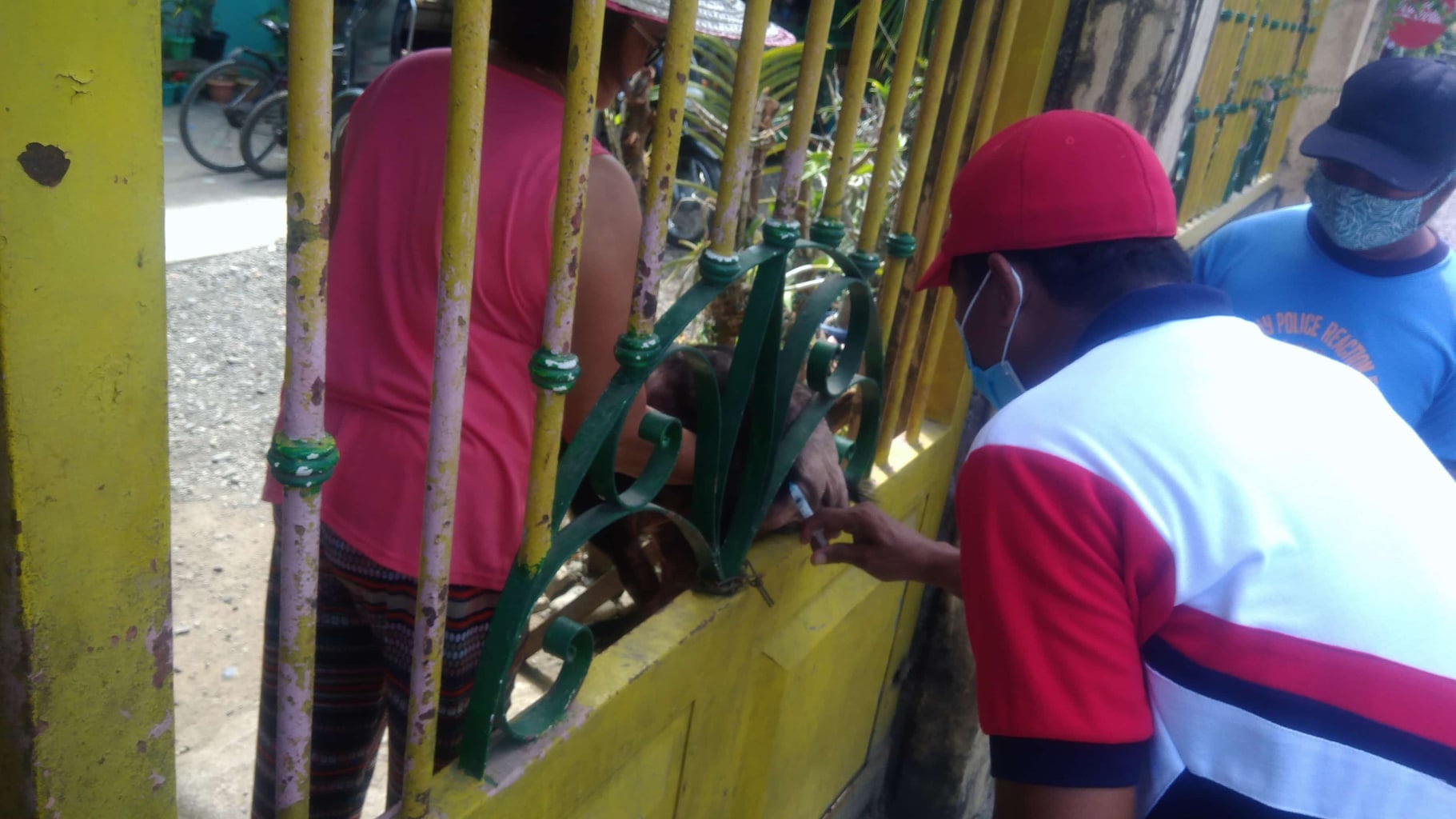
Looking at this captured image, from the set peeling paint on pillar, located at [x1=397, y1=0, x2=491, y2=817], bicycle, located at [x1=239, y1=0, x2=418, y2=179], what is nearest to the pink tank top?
peeling paint on pillar, located at [x1=397, y1=0, x2=491, y2=817]

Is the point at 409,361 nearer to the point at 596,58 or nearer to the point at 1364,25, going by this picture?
the point at 596,58

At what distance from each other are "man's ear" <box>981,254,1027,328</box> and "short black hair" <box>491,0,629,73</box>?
0.55 meters

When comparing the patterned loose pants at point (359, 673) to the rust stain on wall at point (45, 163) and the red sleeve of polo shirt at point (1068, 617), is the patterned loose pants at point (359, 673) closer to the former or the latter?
the red sleeve of polo shirt at point (1068, 617)

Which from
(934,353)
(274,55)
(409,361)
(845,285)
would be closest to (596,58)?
(409,361)

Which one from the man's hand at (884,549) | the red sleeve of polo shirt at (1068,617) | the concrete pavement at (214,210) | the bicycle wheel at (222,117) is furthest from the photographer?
the bicycle wheel at (222,117)

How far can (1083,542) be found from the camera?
104 centimetres

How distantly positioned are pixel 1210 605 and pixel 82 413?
994 millimetres

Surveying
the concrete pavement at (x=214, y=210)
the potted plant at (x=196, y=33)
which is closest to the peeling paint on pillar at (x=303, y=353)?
the concrete pavement at (x=214, y=210)

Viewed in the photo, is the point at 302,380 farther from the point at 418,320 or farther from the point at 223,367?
the point at 223,367

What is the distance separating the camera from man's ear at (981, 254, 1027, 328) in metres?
1.35

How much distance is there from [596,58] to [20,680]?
65 centimetres

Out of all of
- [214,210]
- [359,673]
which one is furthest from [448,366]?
[214,210]

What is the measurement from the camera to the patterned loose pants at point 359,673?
1420 mm

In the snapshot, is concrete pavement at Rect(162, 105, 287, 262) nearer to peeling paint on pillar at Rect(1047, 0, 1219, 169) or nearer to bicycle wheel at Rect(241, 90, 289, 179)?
bicycle wheel at Rect(241, 90, 289, 179)
